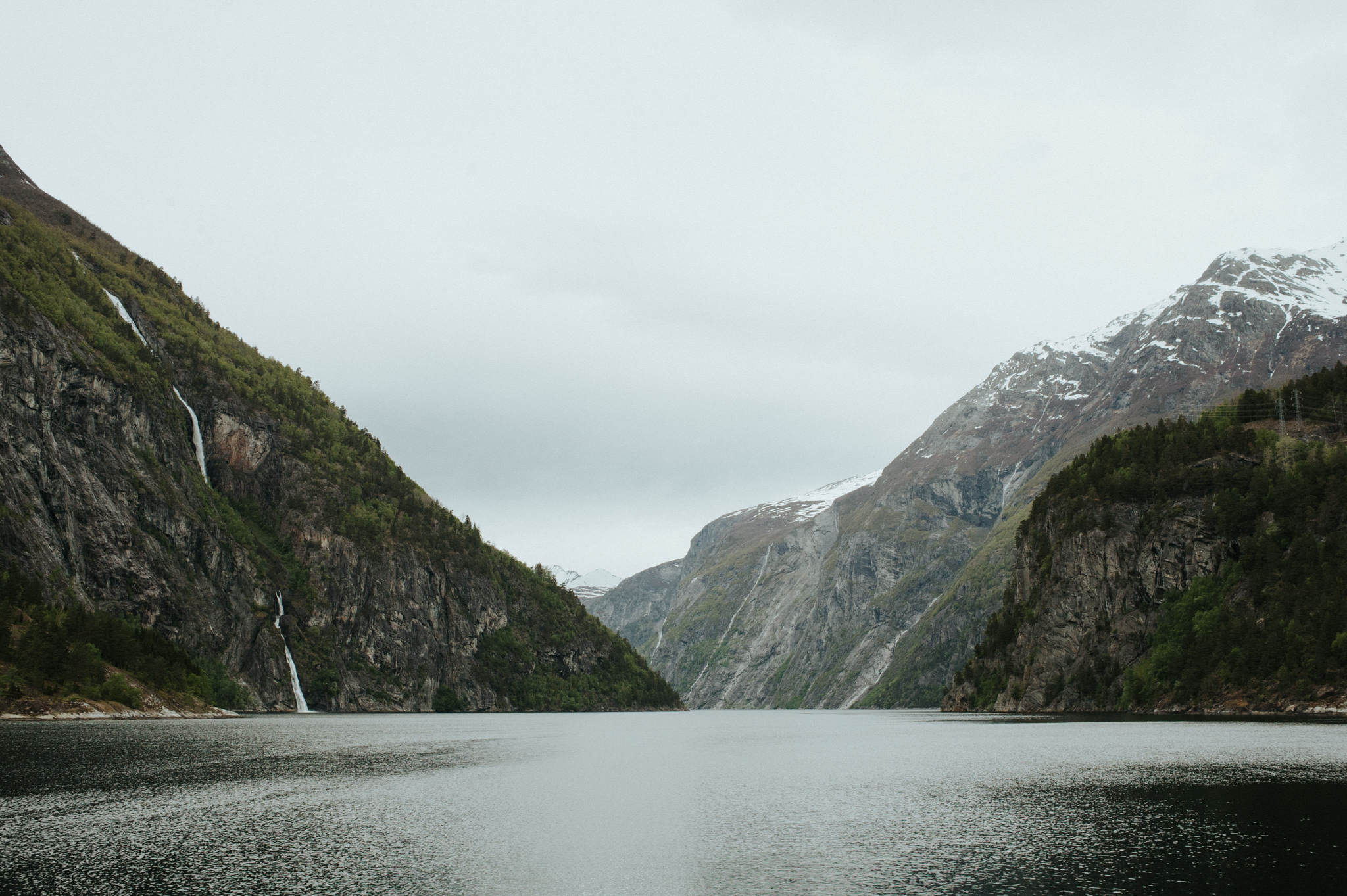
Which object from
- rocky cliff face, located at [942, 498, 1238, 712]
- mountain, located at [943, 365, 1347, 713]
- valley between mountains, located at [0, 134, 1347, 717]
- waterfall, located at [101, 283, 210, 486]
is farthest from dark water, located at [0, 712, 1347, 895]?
waterfall, located at [101, 283, 210, 486]

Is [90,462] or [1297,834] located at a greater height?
[90,462]

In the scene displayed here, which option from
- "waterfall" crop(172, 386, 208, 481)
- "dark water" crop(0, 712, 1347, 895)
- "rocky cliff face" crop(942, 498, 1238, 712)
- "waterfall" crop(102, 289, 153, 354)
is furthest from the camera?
"waterfall" crop(102, 289, 153, 354)

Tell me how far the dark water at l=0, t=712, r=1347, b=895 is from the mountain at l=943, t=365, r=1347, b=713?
175ft

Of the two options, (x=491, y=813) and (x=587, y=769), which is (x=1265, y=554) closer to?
(x=587, y=769)

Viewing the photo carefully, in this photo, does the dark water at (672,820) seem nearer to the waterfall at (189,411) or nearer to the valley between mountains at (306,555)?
the valley between mountains at (306,555)

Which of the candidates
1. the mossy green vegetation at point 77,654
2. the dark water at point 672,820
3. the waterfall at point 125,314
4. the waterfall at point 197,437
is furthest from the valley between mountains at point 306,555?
the dark water at point 672,820

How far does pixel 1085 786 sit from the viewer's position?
40.4 metres

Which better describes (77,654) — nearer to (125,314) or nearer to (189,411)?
(189,411)

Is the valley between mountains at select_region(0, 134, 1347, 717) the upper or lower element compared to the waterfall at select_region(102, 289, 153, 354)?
lower

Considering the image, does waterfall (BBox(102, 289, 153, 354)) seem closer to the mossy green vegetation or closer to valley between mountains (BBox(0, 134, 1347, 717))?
valley between mountains (BBox(0, 134, 1347, 717))

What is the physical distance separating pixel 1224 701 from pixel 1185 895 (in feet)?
374

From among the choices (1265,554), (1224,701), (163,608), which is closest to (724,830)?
(1224,701)

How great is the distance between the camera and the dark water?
22703 millimetres

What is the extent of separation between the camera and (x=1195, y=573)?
5359 inches
